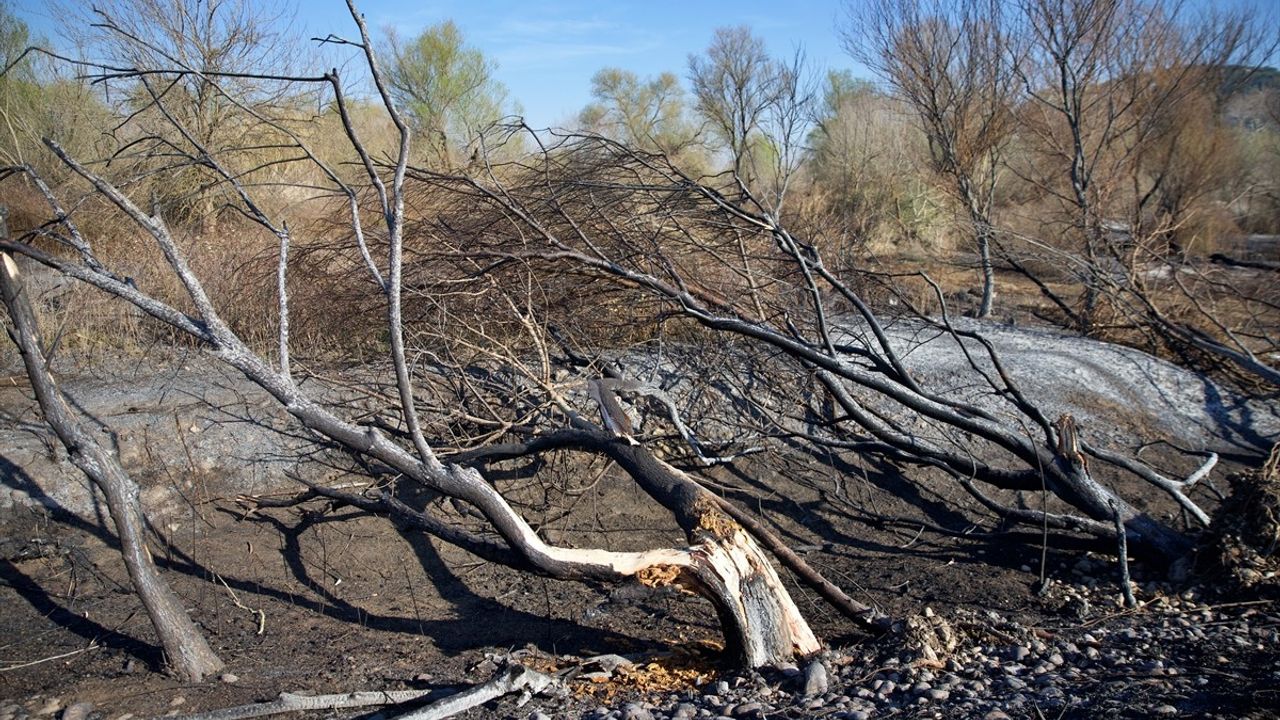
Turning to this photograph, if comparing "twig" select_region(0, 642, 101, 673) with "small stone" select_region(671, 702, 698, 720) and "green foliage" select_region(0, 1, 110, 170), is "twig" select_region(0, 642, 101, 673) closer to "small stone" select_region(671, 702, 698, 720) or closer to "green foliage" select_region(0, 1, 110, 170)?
"small stone" select_region(671, 702, 698, 720)

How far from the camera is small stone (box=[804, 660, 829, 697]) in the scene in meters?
3.69

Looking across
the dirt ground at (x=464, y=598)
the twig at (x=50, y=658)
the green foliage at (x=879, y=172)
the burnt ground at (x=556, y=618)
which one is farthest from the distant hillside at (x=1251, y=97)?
the twig at (x=50, y=658)

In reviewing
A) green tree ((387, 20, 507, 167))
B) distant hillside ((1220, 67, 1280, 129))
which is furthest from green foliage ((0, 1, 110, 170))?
distant hillside ((1220, 67, 1280, 129))

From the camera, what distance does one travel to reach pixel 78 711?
365cm

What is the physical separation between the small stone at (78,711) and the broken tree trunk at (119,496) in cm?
37

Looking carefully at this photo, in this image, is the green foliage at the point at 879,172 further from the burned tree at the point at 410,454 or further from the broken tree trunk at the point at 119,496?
the broken tree trunk at the point at 119,496

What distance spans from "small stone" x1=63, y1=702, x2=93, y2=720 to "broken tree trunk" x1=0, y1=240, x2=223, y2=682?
367 millimetres

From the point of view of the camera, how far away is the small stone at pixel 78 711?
3610 millimetres

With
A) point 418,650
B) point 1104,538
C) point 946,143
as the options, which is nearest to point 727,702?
point 418,650

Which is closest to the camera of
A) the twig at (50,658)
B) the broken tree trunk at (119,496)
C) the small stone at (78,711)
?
the small stone at (78,711)

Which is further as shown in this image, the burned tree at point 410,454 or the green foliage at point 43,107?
the green foliage at point 43,107

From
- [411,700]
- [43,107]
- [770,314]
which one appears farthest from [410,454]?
[43,107]

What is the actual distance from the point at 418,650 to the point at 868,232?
1065 centimetres

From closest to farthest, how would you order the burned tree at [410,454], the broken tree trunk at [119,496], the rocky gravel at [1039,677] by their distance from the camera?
1. the rocky gravel at [1039,677]
2. the burned tree at [410,454]
3. the broken tree trunk at [119,496]
